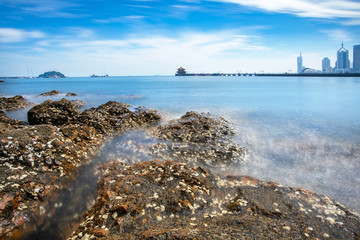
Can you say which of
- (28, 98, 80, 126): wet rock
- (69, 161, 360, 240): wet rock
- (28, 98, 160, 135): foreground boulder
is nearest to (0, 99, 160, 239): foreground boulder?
(28, 98, 160, 135): foreground boulder

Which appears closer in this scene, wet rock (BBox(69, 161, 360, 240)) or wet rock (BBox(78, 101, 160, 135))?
wet rock (BBox(69, 161, 360, 240))

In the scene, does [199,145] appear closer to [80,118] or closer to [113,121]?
[113,121]

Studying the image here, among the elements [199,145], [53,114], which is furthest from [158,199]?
[53,114]

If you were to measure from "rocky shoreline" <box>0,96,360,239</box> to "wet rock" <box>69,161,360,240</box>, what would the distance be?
26mm

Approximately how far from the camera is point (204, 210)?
581 centimetres

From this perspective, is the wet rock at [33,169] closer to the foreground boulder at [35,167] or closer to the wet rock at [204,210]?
the foreground boulder at [35,167]

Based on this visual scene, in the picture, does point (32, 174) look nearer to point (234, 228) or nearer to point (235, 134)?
point (234, 228)

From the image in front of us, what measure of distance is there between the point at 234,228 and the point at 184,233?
4.53ft

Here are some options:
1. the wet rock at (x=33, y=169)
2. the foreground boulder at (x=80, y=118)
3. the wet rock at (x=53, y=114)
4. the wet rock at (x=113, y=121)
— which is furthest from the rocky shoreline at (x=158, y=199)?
the wet rock at (x=53, y=114)

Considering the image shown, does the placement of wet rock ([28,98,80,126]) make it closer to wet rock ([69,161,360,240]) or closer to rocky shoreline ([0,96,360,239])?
rocky shoreline ([0,96,360,239])

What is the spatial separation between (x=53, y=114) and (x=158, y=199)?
13.1 metres

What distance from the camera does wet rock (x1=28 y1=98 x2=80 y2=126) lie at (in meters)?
14.8

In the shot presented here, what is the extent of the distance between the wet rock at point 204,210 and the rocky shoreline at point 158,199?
26 mm

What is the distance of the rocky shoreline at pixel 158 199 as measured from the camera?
16.4 ft
